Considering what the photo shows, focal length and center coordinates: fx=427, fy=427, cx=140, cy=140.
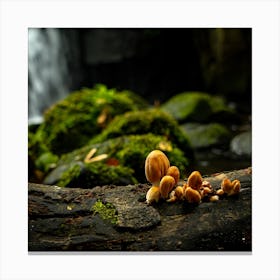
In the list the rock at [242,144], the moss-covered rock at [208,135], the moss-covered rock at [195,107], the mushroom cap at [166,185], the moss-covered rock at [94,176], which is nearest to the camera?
the mushroom cap at [166,185]

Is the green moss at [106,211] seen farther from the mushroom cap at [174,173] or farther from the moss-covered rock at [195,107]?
the moss-covered rock at [195,107]

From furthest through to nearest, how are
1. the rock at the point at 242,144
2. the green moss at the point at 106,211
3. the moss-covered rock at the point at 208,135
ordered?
1. the moss-covered rock at the point at 208,135
2. the rock at the point at 242,144
3. the green moss at the point at 106,211

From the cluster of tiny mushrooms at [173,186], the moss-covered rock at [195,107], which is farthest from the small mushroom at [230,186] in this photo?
the moss-covered rock at [195,107]

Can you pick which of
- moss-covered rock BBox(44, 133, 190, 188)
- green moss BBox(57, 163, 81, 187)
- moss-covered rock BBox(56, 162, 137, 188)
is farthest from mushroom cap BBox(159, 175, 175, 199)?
green moss BBox(57, 163, 81, 187)

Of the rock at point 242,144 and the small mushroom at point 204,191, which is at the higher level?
the rock at point 242,144

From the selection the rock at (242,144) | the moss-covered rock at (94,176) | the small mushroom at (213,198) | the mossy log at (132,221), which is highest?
the rock at (242,144)

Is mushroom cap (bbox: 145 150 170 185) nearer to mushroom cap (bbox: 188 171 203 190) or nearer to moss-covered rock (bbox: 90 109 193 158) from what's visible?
mushroom cap (bbox: 188 171 203 190)

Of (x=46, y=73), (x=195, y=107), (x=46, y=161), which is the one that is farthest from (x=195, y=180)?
(x=195, y=107)
